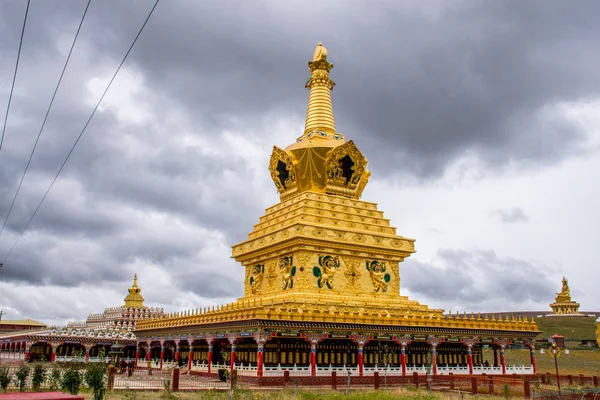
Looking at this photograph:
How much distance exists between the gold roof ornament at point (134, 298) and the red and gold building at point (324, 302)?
3404cm

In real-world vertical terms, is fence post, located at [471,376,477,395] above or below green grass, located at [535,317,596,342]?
below

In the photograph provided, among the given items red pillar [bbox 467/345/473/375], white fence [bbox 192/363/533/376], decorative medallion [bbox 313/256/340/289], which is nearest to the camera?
white fence [bbox 192/363/533/376]

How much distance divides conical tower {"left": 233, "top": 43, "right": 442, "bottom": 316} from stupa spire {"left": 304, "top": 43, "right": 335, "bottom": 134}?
97 millimetres

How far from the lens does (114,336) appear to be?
59.2 meters

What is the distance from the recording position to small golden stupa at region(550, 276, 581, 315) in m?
102

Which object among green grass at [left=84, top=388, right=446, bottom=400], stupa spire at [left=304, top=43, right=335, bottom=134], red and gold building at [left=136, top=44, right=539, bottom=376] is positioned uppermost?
stupa spire at [left=304, top=43, right=335, bottom=134]

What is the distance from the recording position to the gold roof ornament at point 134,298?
88.2m

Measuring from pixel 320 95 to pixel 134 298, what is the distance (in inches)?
2010

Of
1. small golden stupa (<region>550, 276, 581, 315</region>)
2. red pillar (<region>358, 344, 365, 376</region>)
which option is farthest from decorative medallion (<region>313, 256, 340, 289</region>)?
small golden stupa (<region>550, 276, 581, 315</region>)

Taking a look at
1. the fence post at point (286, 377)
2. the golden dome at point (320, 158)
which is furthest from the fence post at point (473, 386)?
the golden dome at point (320, 158)

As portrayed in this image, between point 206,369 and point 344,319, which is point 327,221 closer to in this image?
point 344,319

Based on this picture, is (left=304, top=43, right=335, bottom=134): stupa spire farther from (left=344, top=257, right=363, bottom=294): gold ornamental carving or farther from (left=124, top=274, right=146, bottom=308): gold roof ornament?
(left=124, top=274, right=146, bottom=308): gold roof ornament

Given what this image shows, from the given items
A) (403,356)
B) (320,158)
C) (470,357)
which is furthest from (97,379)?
(320,158)

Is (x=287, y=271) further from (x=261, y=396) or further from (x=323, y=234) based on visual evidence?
(x=261, y=396)
